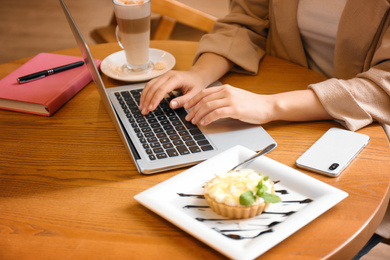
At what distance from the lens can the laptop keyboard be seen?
0.77 metres

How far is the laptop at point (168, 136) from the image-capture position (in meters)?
0.74

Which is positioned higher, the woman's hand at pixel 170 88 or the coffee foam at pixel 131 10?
the coffee foam at pixel 131 10

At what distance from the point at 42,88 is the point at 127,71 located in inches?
8.7

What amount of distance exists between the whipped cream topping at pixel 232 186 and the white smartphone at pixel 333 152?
13 centimetres

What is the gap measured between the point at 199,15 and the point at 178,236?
1529mm

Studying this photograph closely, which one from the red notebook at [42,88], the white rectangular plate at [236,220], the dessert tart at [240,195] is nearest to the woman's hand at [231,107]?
the white rectangular plate at [236,220]

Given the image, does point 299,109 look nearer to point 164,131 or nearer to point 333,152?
point 333,152

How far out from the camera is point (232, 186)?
60 cm

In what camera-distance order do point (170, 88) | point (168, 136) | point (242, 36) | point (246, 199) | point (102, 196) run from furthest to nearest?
point (242, 36)
point (170, 88)
point (168, 136)
point (102, 196)
point (246, 199)

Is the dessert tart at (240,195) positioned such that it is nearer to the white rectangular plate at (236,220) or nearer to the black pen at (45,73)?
the white rectangular plate at (236,220)

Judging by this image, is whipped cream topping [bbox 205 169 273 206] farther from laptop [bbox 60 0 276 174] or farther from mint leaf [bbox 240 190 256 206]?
laptop [bbox 60 0 276 174]

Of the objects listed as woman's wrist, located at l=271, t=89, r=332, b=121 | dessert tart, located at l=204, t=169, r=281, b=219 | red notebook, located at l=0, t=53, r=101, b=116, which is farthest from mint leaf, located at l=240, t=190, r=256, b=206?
red notebook, located at l=0, t=53, r=101, b=116

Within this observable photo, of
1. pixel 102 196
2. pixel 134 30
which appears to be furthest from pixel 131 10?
pixel 102 196

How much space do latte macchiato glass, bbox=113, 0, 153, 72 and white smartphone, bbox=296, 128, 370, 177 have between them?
1.72 ft
